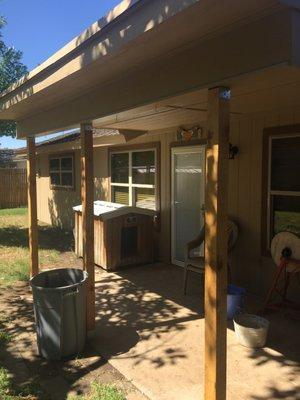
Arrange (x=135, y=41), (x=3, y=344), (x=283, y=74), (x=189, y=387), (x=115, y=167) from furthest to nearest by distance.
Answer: (x=115, y=167) → (x=3, y=344) → (x=189, y=387) → (x=283, y=74) → (x=135, y=41)

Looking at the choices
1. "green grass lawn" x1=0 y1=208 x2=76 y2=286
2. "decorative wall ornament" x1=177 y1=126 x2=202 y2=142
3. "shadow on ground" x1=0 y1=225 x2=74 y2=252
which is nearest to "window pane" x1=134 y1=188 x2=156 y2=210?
"decorative wall ornament" x1=177 y1=126 x2=202 y2=142

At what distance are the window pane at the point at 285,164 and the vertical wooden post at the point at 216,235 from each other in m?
2.75

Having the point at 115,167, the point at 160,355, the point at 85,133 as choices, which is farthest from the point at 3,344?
the point at 115,167

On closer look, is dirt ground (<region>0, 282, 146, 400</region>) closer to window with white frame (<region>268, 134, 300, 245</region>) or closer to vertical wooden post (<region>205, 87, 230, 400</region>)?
vertical wooden post (<region>205, 87, 230, 400</region>)

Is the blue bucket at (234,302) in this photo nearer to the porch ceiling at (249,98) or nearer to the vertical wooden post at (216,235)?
the vertical wooden post at (216,235)

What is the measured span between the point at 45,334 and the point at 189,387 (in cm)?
150

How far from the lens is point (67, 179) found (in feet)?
39.1

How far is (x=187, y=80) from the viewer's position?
2684 mm

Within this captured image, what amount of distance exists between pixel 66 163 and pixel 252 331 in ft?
30.2

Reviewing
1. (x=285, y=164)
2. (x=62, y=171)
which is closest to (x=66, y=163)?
(x=62, y=171)

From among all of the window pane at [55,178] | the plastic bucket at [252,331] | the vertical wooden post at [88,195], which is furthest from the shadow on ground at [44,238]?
the plastic bucket at [252,331]

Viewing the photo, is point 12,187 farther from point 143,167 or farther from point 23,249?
point 143,167

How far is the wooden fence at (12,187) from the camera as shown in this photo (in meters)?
18.4

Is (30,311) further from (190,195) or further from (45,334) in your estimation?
(190,195)
